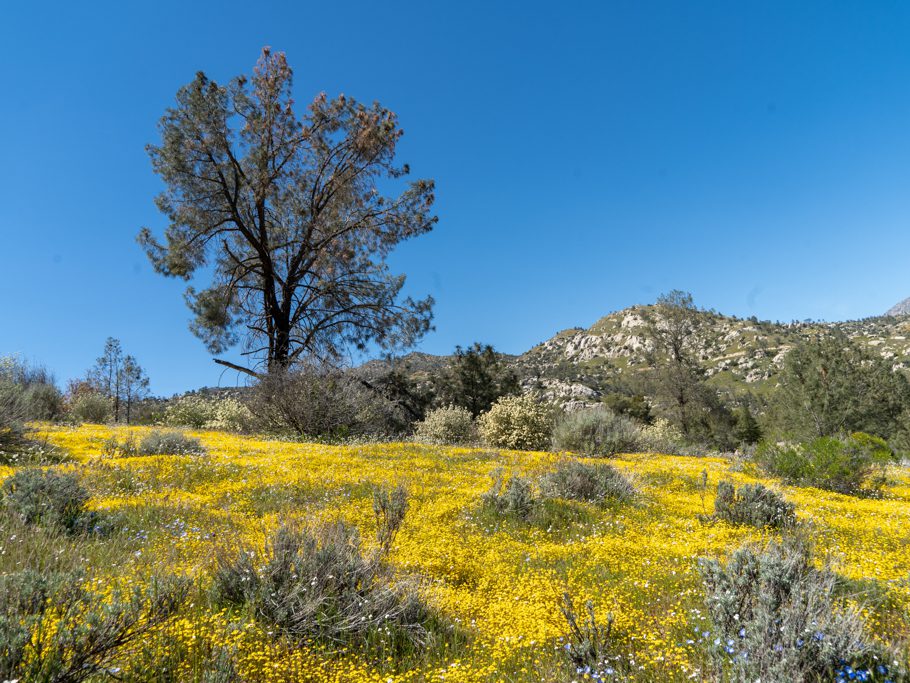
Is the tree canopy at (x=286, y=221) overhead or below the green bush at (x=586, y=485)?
overhead

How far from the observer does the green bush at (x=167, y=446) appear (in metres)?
10.2

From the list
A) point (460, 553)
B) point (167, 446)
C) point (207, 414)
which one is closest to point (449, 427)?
point (167, 446)

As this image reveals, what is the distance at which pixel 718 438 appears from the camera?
118 ft

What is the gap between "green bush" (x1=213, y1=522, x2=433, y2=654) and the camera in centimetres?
345

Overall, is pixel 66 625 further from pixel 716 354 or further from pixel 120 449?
pixel 716 354

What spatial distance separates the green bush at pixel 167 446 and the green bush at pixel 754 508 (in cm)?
1020

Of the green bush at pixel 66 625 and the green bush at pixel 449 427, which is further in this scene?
the green bush at pixel 449 427

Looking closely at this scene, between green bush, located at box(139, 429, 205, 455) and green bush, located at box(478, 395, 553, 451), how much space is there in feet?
36.6

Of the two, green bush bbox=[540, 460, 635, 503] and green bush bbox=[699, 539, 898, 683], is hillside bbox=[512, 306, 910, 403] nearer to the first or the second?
green bush bbox=[540, 460, 635, 503]

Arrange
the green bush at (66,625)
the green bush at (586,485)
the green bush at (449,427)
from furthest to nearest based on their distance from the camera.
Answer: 1. the green bush at (449,427)
2. the green bush at (586,485)
3. the green bush at (66,625)

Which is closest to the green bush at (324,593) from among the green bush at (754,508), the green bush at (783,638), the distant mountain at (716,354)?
the green bush at (783,638)

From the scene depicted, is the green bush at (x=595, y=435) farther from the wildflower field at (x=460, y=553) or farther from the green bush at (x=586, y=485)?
the green bush at (x=586, y=485)

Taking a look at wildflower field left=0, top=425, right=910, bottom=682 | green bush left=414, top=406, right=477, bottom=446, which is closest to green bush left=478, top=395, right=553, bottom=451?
green bush left=414, top=406, right=477, bottom=446

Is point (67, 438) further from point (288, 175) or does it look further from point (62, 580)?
point (288, 175)
